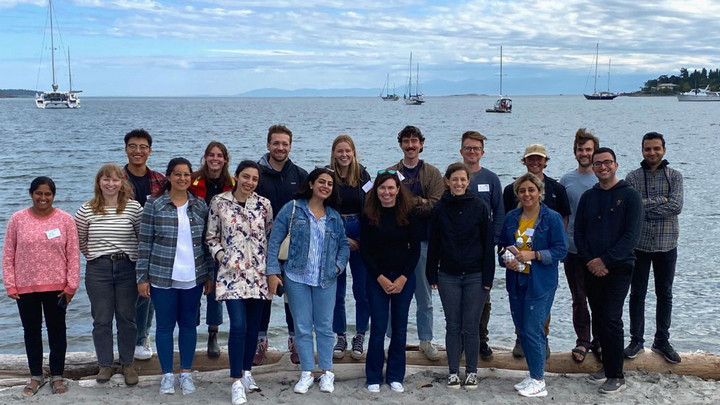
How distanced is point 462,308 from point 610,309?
1378mm

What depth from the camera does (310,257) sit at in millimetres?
5750

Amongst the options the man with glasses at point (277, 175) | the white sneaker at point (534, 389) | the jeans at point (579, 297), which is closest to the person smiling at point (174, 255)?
the man with glasses at point (277, 175)

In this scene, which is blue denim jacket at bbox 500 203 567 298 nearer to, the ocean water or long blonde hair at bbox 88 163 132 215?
long blonde hair at bbox 88 163 132 215

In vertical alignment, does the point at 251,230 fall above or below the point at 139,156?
below

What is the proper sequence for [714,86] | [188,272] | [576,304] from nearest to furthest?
[188,272], [576,304], [714,86]

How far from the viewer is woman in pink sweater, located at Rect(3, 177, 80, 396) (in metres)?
5.61

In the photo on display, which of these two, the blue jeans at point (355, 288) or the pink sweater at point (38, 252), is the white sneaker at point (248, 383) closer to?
the blue jeans at point (355, 288)

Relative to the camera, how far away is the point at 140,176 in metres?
6.35

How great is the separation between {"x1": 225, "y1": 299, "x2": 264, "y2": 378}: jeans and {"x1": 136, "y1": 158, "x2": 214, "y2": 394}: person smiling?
1.29 ft

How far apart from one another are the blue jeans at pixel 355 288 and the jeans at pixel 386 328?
1.44 ft

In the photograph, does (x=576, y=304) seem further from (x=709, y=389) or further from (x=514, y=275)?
(x=709, y=389)

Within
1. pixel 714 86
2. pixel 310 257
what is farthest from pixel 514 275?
pixel 714 86

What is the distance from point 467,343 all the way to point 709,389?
246 cm

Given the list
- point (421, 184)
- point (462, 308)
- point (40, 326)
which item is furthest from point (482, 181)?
point (40, 326)
